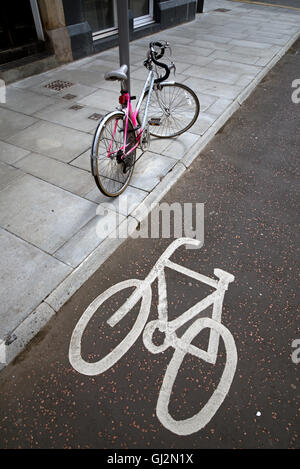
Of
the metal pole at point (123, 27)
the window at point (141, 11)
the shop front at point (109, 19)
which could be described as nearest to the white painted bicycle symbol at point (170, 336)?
the metal pole at point (123, 27)

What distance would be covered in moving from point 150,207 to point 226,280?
153cm

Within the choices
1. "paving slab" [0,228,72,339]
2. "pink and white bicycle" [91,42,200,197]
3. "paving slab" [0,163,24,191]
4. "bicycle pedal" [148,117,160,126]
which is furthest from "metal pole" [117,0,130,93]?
"paving slab" [0,228,72,339]

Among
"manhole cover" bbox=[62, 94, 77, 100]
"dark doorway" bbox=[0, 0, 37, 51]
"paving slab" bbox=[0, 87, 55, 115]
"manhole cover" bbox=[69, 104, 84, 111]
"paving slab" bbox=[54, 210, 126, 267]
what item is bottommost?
"paving slab" bbox=[54, 210, 126, 267]

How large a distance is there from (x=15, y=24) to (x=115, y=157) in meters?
5.91

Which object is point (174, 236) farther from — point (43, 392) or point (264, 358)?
point (43, 392)

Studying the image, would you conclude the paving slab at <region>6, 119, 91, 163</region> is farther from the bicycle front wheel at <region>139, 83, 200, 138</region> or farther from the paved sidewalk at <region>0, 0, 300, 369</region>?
the bicycle front wheel at <region>139, 83, 200, 138</region>

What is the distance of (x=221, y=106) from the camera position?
6.97m

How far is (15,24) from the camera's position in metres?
7.75

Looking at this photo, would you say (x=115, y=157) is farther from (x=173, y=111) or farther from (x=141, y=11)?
(x=141, y=11)

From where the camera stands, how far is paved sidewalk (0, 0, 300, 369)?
339 cm

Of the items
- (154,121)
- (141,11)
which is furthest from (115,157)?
(141,11)

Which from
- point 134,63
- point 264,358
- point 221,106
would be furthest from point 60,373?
point 134,63

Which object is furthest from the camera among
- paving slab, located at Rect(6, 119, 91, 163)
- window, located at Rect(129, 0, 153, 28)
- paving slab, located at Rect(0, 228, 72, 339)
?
window, located at Rect(129, 0, 153, 28)

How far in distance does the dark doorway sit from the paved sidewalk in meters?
0.96
